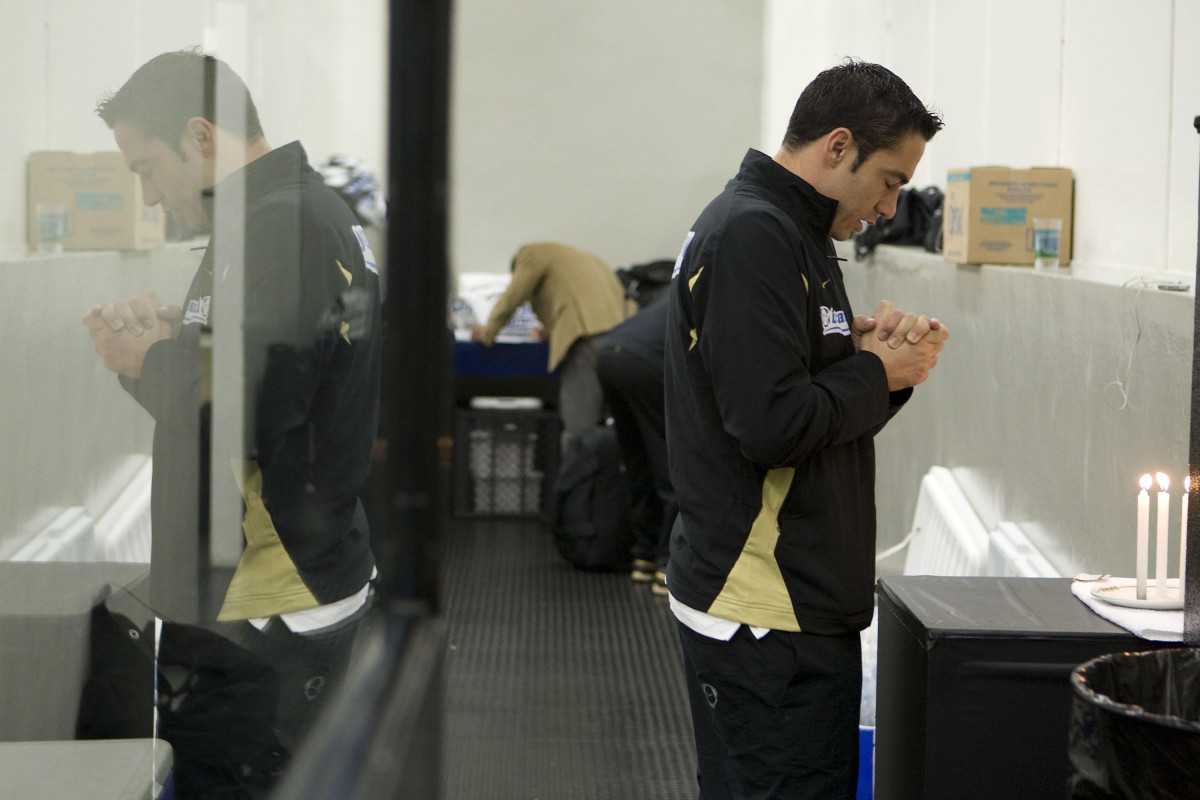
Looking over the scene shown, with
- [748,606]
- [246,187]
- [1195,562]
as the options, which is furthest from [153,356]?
[1195,562]

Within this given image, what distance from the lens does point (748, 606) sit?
1.50 meters

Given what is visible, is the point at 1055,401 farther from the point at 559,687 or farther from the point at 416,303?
the point at 416,303

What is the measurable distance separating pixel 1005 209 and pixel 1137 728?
199 cm

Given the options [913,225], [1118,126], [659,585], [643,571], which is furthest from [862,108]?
[643,571]

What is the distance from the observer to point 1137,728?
3.77 ft

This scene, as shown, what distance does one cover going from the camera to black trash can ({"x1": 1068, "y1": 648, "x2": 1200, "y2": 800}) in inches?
44.3

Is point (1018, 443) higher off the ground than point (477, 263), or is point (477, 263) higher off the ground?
point (477, 263)

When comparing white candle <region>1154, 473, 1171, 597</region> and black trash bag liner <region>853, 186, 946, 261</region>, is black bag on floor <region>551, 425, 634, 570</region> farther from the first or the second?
white candle <region>1154, 473, 1171, 597</region>

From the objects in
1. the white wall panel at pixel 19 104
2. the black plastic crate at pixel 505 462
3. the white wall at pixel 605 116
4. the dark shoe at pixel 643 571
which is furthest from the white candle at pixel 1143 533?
the white wall at pixel 605 116

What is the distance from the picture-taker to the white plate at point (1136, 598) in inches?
62.9

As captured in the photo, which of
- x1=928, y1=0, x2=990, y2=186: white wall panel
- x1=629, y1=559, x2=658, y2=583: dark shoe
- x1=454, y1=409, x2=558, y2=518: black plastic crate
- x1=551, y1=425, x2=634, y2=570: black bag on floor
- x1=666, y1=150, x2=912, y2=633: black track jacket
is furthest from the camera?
x1=454, y1=409, x2=558, y2=518: black plastic crate

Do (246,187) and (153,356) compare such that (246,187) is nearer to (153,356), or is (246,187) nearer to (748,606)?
(153,356)

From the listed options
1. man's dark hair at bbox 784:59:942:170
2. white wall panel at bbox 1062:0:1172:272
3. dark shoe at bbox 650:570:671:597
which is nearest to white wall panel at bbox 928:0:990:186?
white wall panel at bbox 1062:0:1172:272

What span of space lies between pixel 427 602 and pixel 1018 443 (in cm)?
248
